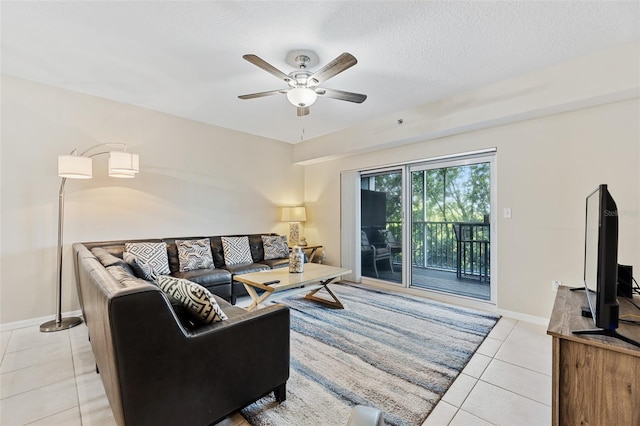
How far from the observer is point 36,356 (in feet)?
7.67

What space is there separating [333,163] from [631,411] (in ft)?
14.9

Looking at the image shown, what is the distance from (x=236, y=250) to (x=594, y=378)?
3823 mm

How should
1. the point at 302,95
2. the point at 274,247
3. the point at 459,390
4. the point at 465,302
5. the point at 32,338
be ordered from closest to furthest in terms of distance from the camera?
the point at 459,390 → the point at 302,95 → the point at 32,338 → the point at 465,302 → the point at 274,247

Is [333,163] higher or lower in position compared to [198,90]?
lower

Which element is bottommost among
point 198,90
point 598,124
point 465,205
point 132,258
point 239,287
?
point 239,287

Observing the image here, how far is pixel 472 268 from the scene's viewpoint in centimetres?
405

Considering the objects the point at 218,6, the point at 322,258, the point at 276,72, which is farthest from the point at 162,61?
the point at 322,258

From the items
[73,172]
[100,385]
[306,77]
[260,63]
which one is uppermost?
[306,77]

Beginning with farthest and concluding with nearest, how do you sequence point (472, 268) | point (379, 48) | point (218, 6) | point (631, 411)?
point (472, 268)
point (379, 48)
point (218, 6)
point (631, 411)

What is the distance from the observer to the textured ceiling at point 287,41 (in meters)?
1.95

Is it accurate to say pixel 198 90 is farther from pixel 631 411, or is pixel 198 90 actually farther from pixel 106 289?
pixel 631 411

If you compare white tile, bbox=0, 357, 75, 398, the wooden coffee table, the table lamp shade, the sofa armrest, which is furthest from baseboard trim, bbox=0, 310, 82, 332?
the table lamp shade

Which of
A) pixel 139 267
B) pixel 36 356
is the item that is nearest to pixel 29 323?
pixel 36 356

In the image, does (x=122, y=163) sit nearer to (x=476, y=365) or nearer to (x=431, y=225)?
(x=476, y=365)
